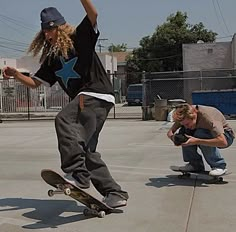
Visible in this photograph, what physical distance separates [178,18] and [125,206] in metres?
61.0

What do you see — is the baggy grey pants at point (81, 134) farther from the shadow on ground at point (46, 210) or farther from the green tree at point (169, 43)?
the green tree at point (169, 43)

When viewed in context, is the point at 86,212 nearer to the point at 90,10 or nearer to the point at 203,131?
the point at 90,10

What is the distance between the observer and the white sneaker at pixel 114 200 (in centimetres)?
528

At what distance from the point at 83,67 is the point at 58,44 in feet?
1.12

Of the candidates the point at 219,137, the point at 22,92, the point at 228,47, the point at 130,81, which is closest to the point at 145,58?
the point at 130,81

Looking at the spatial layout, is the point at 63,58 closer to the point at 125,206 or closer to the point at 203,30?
the point at 125,206

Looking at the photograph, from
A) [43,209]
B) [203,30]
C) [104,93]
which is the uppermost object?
→ [203,30]

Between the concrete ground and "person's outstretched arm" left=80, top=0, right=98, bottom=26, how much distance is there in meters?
1.98

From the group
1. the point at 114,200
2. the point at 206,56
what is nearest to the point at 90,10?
the point at 114,200

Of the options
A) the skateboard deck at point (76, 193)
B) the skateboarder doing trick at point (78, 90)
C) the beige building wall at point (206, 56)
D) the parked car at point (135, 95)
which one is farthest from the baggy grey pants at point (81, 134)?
the parked car at point (135, 95)

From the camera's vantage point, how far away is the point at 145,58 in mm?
63375

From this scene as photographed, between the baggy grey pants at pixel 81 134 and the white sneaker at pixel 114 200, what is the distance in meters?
0.19

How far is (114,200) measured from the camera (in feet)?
17.5

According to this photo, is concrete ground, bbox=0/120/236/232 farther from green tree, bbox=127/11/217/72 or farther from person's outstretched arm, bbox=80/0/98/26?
green tree, bbox=127/11/217/72
